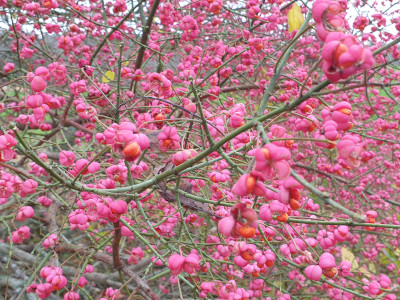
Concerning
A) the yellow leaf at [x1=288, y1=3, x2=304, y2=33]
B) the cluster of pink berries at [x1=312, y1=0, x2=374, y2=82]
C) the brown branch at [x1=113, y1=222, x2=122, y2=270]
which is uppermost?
the yellow leaf at [x1=288, y1=3, x2=304, y2=33]

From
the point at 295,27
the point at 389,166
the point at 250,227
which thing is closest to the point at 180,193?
the point at 250,227

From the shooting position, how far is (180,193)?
1.65m

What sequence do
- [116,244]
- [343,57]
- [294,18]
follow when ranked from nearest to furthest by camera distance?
[343,57] → [294,18] → [116,244]

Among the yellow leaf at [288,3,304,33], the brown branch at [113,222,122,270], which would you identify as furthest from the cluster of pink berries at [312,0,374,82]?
the brown branch at [113,222,122,270]

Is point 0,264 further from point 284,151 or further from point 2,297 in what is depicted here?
point 284,151

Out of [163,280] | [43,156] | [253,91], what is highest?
[253,91]

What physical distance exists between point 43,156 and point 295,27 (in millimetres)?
1574

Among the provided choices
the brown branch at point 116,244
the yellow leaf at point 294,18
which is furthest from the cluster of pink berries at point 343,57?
the brown branch at point 116,244

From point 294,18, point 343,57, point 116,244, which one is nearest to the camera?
point 343,57

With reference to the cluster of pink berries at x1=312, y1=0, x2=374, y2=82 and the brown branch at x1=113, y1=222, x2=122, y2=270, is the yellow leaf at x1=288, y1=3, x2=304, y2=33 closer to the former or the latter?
the cluster of pink berries at x1=312, y1=0, x2=374, y2=82

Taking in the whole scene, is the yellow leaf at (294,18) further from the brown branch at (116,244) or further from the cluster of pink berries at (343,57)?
the brown branch at (116,244)

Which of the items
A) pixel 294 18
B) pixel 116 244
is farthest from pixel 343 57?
pixel 116 244

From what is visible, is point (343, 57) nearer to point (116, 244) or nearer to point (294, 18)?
point (294, 18)

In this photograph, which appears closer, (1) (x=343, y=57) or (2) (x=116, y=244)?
(1) (x=343, y=57)
